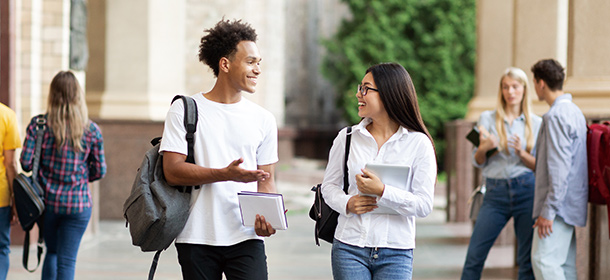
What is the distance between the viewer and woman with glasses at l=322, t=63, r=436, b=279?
385 centimetres

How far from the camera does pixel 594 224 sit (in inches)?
261

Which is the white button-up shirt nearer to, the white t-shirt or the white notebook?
the white notebook

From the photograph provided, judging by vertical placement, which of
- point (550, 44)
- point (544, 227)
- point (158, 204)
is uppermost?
point (550, 44)

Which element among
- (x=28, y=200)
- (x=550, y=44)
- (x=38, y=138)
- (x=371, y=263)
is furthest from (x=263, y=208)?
(x=550, y=44)

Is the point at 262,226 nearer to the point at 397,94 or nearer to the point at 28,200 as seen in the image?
the point at 397,94

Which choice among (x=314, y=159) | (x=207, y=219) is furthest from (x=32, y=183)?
(x=314, y=159)

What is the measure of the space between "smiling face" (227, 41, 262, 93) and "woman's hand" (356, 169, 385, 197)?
697 millimetres

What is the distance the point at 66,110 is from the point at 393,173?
325 cm

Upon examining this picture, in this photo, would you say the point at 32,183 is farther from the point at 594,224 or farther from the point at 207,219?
the point at 594,224

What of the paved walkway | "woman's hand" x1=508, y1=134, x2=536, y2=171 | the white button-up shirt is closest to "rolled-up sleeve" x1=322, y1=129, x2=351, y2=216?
the white button-up shirt

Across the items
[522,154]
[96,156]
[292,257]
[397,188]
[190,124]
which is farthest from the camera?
[292,257]

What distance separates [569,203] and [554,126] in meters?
0.55

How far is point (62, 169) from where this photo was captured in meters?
6.23

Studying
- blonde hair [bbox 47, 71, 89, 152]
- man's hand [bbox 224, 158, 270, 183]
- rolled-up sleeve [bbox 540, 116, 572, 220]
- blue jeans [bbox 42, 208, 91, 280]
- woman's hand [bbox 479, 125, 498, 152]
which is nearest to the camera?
man's hand [bbox 224, 158, 270, 183]
